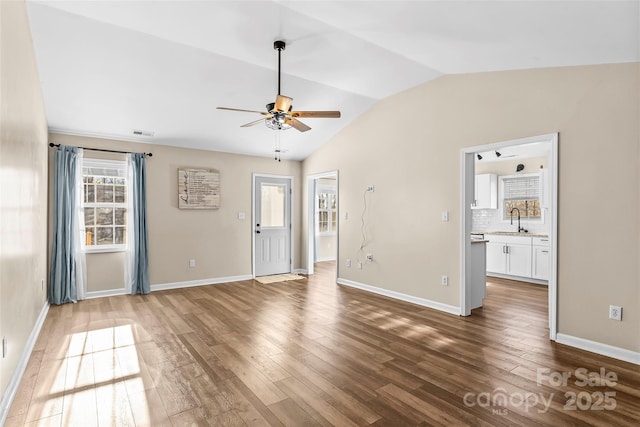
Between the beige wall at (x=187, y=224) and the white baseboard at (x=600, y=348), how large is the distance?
5.07 m

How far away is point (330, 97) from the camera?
4867 mm

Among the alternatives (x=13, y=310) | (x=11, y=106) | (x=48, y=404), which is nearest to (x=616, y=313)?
(x=48, y=404)

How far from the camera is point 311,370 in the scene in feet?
9.11

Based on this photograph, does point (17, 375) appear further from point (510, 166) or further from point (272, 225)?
point (510, 166)

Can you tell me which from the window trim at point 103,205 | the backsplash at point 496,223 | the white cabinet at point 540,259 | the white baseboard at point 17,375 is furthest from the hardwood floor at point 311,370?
the backsplash at point 496,223

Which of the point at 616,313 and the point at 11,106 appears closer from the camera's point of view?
the point at 11,106

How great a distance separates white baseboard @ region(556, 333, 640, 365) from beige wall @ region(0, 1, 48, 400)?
4.58m

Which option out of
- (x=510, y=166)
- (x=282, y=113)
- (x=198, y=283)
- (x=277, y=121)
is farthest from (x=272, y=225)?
(x=510, y=166)

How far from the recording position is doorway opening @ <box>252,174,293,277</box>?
22.2ft

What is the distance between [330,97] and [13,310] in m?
4.14

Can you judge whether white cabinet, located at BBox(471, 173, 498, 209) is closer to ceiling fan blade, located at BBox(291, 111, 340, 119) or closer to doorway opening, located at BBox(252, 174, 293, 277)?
doorway opening, located at BBox(252, 174, 293, 277)

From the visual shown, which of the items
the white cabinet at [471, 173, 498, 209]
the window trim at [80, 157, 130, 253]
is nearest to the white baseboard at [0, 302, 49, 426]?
the window trim at [80, 157, 130, 253]

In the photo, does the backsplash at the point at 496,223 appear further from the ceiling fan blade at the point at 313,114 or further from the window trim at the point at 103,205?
the window trim at the point at 103,205

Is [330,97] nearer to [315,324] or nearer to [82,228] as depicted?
[315,324]
